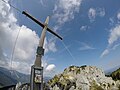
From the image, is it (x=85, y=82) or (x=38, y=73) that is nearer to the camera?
(x=38, y=73)

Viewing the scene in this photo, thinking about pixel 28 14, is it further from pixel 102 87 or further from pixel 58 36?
pixel 102 87

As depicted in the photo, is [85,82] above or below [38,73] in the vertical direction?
above

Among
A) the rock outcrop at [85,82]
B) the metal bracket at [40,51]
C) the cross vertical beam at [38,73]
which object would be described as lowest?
the cross vertical beam at [38,73]

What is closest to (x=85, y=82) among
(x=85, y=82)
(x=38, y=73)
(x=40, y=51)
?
(x=85, y=82)

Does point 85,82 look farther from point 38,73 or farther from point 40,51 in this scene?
Result: point 38,73

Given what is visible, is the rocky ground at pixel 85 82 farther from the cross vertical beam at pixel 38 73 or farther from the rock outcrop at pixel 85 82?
the cross vertical beam at pixel 38 73

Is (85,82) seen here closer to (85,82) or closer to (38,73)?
(85,82)

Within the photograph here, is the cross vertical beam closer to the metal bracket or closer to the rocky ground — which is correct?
the metal bracket

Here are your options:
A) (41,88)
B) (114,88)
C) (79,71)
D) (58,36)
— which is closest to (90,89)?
(114,88)

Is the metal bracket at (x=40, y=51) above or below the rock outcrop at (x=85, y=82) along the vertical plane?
below

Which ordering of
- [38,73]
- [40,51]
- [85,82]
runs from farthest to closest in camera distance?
[85,82] < [40,51] < [38,73]

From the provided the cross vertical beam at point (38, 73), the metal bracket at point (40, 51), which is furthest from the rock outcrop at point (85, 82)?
the cross vertical beam at point (38, 73)

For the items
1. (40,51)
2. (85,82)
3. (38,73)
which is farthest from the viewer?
(85,82)

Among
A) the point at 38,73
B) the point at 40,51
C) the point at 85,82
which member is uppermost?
the point at 85,82
